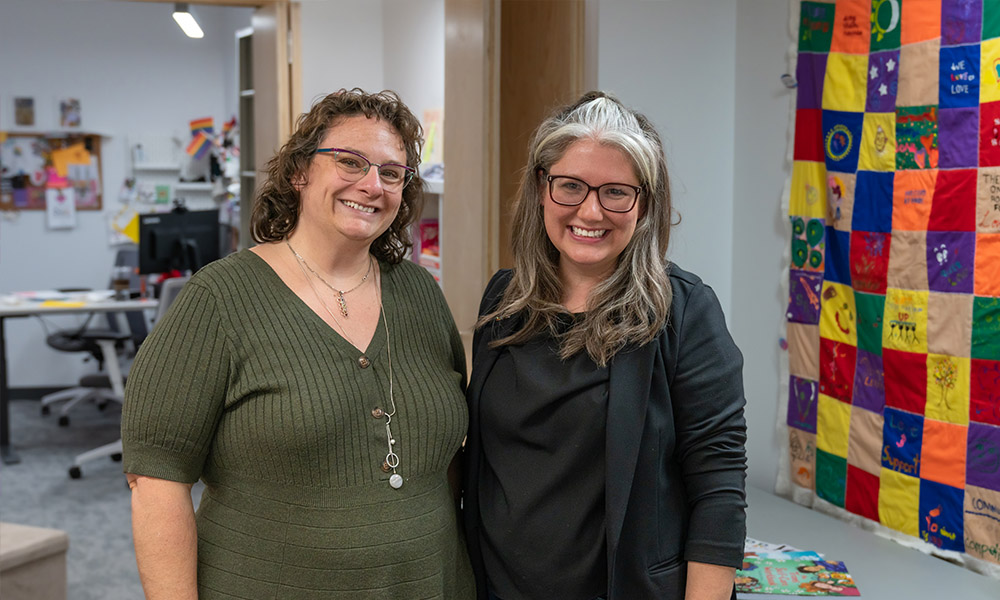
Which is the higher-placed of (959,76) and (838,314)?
(959,76)

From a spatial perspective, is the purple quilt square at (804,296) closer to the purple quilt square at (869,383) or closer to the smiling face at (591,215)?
the purple quilt square at (869,383)

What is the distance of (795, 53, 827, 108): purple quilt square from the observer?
239 centimetres

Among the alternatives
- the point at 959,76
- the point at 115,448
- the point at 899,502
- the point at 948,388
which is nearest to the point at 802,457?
the point at 899,502

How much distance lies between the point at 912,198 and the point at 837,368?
1.63ft

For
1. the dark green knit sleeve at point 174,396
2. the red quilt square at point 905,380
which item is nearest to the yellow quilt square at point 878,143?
the red quilt square at point 905,380

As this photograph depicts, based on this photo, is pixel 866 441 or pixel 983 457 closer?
pixel 983 457

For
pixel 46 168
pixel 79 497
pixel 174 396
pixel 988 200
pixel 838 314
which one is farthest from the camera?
pixel 46 168

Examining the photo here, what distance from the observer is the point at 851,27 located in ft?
7.53

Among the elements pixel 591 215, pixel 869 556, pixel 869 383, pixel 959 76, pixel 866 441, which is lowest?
pixel 869 556

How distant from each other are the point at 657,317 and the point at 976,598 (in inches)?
42.9

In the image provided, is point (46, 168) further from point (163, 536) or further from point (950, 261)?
point (950, 261)

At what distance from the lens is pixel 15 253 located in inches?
264

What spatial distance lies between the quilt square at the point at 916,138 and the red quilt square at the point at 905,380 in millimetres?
452

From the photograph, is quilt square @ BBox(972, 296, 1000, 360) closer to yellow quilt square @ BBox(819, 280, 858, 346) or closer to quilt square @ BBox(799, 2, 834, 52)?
yellow quilt square @ BBox(819, 280, 858, 346)
